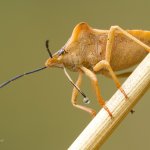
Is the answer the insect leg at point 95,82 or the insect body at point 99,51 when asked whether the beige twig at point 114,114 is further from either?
the insect body at point 99,51

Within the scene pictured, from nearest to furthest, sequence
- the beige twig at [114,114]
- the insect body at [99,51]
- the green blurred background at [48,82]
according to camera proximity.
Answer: the beige twig at [114,114], the insect body at [99,51], the green blurred background at [48,82]

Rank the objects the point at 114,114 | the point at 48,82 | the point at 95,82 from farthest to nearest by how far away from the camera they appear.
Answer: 1. the point at 48,82
2. the point at 95,82
3. the point at 114,114

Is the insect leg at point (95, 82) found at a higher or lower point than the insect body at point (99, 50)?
lower

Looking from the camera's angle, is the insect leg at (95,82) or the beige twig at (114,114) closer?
the beige twig at (114,114)

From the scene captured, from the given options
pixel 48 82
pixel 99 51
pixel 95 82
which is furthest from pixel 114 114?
pixel 48 82

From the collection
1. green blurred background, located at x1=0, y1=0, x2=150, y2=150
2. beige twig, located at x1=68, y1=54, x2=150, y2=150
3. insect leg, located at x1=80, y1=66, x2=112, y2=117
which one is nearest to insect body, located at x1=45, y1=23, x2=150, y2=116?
insect leg, located at x1=80, y1=66, x2=112, y2=117

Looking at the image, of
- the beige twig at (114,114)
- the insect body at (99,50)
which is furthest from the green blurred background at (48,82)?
the beige twig at (114,114)

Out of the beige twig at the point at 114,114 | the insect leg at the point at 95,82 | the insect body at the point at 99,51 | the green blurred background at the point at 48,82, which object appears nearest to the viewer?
the beige twig at the point at 114,114

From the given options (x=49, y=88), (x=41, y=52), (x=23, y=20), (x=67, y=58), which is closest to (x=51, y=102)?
(x=49, y=88)

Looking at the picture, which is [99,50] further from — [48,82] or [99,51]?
[48,82]
